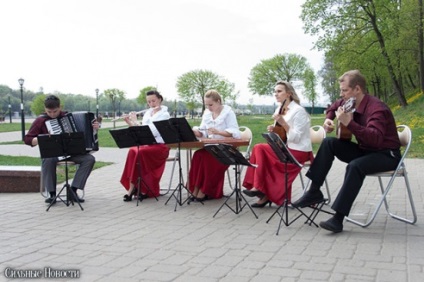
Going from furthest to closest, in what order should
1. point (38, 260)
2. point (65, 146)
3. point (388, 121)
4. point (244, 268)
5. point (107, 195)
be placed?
point (107, 195) → point (65, 146) → point (388, 121) → point (38, 260) → point (244, 268)

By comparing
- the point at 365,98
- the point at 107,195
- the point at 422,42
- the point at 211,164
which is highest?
the point at 422,42

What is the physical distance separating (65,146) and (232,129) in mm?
2532

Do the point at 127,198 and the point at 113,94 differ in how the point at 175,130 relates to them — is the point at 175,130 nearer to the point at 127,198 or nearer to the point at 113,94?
the point at 127,198

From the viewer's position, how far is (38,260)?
4359mm

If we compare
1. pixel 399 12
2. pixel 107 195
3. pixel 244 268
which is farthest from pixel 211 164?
pixel 399 12

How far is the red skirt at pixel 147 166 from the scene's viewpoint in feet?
24.7

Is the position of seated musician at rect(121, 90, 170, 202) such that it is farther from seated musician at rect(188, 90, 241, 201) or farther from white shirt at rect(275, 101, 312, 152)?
white shirt at rect(275, 101, 312, 152)

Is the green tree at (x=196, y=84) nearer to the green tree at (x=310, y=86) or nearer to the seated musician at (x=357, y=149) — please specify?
the green tree at (x=310, y=86)

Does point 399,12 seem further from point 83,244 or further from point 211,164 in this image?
point 83,244

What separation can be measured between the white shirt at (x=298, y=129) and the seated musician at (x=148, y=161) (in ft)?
6.92

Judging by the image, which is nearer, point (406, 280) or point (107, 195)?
point (406, 280)

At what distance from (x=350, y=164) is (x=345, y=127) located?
1.48 ft

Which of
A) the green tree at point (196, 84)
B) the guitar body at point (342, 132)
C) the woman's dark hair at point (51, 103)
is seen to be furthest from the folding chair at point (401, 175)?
the green tree at point (196, 84)

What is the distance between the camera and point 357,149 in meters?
5.63
